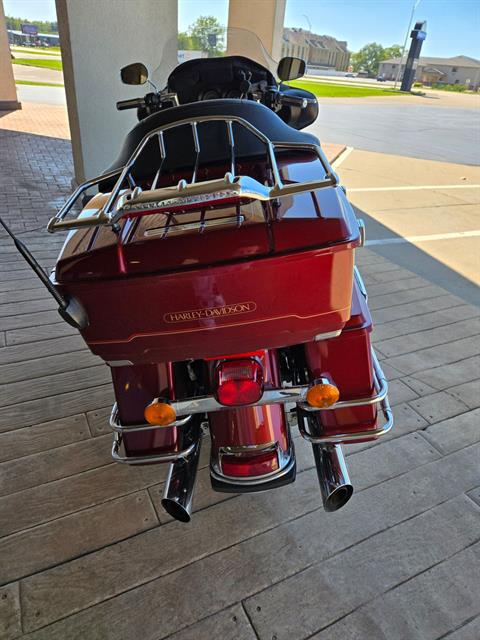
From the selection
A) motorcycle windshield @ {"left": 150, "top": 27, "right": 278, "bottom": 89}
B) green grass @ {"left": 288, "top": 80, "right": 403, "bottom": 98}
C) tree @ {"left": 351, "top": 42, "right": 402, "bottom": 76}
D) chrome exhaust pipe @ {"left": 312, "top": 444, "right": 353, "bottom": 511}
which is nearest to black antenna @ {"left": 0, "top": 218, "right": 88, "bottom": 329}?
chrome exhaust pipe @ {"left": 312, "top": 444, "right": 353, "bottom": 511}

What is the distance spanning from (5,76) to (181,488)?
33.7 feet

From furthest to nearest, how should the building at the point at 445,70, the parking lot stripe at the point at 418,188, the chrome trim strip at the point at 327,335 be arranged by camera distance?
the building at the point at 445,70 < the parking lot stripe at the point at 418,188 < the chrome trim strip at the point at 327,335

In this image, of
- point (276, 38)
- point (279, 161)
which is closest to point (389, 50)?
point (276, 38)

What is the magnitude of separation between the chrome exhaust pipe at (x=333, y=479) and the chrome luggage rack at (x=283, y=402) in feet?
0.19

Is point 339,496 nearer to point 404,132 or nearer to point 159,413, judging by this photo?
point 159,413

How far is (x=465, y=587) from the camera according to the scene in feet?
4.14

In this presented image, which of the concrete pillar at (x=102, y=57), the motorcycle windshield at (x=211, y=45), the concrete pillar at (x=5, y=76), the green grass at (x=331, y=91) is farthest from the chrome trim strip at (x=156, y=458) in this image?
the green grass at (x=331, y=91)

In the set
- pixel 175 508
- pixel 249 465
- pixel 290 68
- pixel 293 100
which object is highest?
pixel 290 68

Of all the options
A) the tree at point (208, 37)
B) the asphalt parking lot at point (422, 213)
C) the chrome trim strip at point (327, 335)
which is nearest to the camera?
the chrome trim strip at point (327, 335)

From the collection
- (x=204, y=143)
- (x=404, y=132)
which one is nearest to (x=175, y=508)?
(x=204, y=143)

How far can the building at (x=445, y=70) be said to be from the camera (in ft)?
157

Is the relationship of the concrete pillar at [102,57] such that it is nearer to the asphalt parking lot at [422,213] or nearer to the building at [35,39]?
the asphalt parking lot at [422,213]

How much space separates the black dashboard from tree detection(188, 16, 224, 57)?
2.37 ft

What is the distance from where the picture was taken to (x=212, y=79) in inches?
77.9
